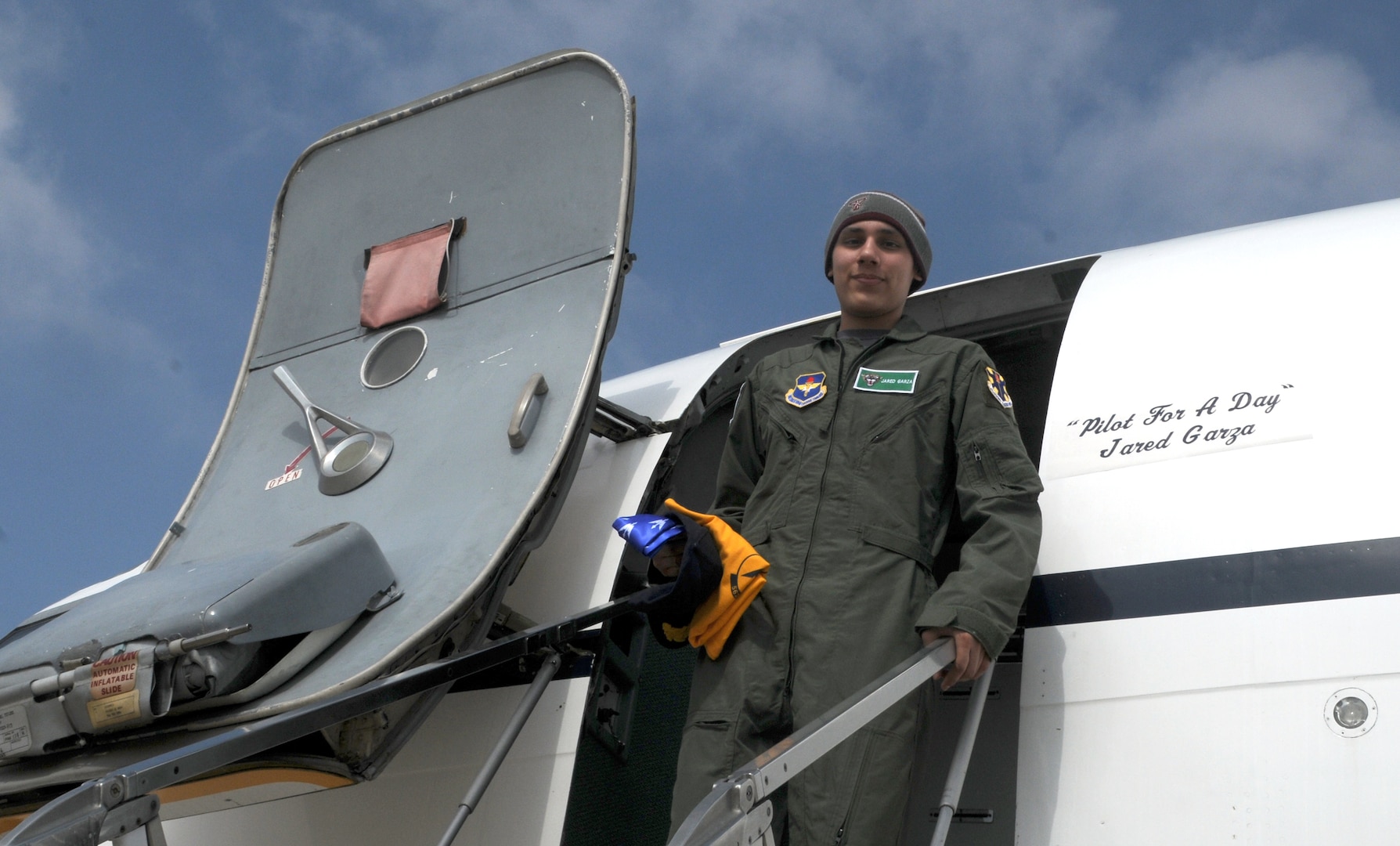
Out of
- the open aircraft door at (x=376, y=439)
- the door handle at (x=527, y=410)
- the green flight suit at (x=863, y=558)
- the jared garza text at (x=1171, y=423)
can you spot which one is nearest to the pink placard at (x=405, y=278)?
the open aircraft door at (x=376, y=439)

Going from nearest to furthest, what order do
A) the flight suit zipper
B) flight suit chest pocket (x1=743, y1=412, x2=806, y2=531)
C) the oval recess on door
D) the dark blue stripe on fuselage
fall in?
the dark blue stripe on fuselage
the flight suit zipper
flight suit chest pocket (x1=743, y1=412, x2=806, y2=531)
the oval recess on door

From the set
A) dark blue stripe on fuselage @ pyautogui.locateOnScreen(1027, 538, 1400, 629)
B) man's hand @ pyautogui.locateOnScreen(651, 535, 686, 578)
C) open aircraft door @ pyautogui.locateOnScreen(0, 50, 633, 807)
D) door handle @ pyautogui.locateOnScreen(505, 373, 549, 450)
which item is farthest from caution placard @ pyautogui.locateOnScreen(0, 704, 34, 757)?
dark blue stripe on fuselage @ pyautogui.locateOnScreen(1027, 538, 1400, 629)

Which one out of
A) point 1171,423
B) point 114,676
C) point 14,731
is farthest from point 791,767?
point 14,731

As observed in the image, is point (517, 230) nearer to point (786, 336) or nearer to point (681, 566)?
point (786, 336)

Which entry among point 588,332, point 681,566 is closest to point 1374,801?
point 681,566

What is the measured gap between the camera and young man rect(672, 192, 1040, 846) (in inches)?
109

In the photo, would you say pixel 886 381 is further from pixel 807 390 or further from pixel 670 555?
pixel 670 555

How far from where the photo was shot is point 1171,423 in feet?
10.5

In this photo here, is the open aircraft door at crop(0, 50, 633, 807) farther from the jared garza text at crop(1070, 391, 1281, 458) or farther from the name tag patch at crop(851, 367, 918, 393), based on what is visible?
the jared garza text at crop(1070, 391, 1281, 458)

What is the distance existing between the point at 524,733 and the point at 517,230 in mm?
1572

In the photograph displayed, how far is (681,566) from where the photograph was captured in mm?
2971

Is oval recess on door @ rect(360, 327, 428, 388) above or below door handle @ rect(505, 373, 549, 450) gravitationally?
above

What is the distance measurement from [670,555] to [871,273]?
3.17 feet

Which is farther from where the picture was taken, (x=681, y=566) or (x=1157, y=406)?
(x=1157, y=406)
